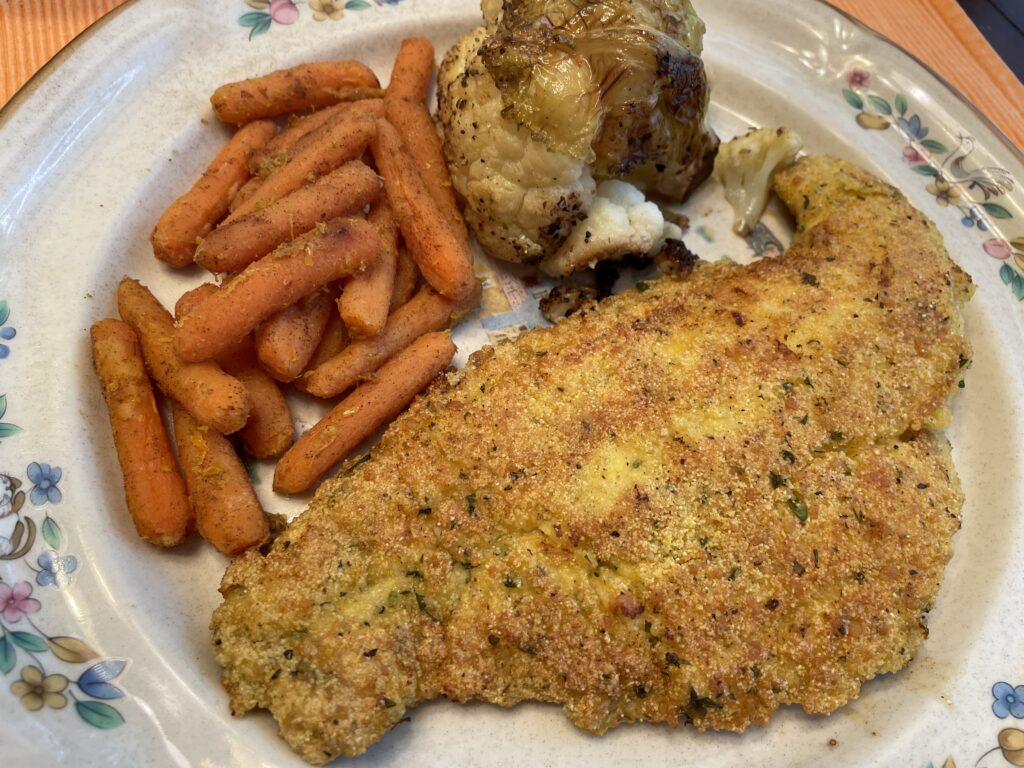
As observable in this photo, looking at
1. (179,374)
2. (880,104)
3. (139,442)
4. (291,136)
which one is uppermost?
(880,104)

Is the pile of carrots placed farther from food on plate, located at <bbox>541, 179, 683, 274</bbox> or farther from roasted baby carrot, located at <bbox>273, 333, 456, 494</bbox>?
food on plate, located at <bbox>541, 179, 683, 274</bbox>

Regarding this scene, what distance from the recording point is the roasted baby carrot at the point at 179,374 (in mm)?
1951

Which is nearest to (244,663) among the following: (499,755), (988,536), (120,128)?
(499,755)

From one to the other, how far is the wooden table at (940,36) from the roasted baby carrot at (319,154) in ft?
3.74

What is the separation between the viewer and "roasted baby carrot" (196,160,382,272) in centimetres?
208

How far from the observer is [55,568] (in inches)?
69.9

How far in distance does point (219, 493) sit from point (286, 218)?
82cm

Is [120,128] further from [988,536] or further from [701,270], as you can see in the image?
[988,536]

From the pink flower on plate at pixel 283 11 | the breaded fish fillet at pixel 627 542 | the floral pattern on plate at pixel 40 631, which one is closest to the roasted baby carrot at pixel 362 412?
the breaded fish fillet at pixel 627 542

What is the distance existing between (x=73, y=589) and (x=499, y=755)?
114 cm

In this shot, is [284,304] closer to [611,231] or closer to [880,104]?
[611,231]

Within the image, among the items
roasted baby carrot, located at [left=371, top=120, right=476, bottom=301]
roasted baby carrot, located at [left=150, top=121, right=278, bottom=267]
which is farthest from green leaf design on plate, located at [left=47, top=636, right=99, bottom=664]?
roasted baby carrot, located at [left=371, top=120, right=476, bottom=301]

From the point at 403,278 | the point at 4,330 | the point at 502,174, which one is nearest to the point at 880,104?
the point at 502,174

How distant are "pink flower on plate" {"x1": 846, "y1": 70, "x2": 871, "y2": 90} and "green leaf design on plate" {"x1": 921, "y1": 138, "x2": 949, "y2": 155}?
1.09 feet
